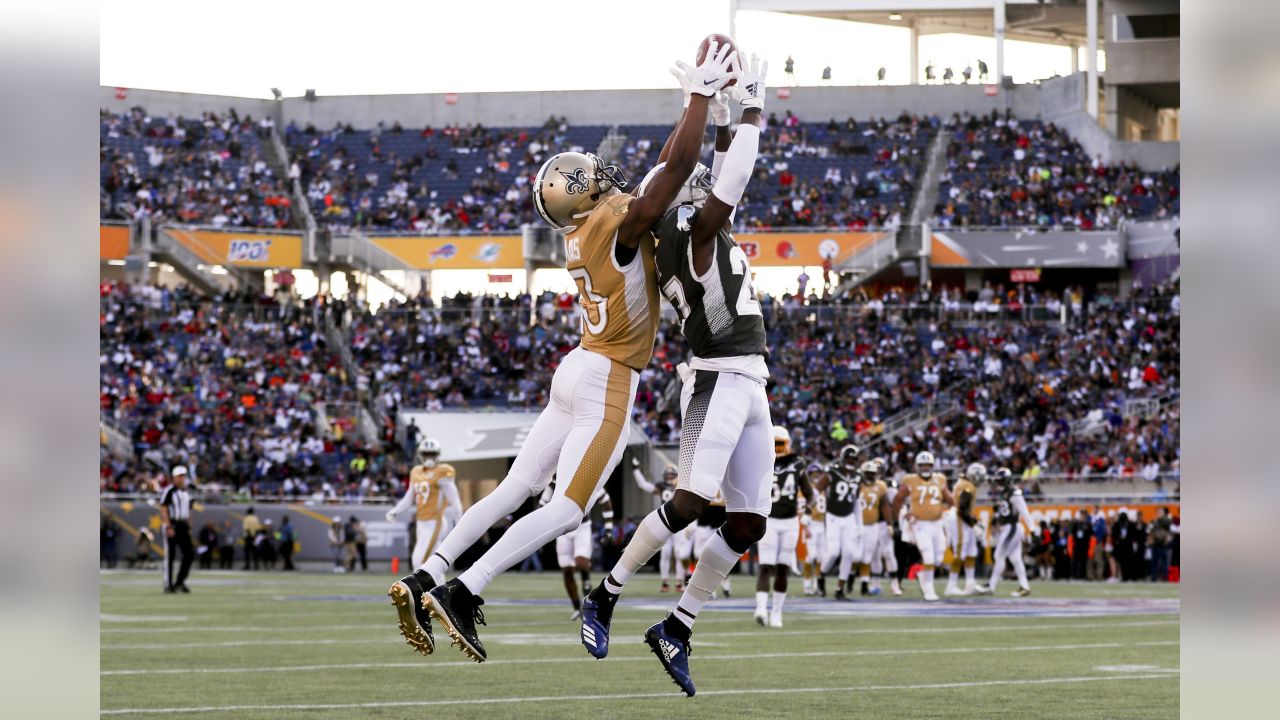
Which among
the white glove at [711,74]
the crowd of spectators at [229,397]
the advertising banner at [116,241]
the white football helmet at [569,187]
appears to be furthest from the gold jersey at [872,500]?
the advertising banner at [116,241]

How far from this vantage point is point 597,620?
748cm

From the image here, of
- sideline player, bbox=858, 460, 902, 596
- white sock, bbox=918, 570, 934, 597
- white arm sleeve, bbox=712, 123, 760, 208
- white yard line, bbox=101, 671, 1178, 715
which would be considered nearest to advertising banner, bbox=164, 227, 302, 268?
sideline player, bbox=858, 460, 902, 596

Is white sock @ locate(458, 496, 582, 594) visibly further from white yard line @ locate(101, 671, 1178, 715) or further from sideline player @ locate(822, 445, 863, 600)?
sideline player @ locate(822, 445, 863, 600)

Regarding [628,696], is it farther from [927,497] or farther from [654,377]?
[654,377]

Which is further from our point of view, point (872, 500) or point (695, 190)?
point (872, 500)

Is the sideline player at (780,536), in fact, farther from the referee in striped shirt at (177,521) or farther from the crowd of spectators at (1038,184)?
the crowd of spectators at (1038,184)

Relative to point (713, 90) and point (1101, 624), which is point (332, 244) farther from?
point (713, 90)

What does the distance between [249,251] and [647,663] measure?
34259mm

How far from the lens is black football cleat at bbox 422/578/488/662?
22.5ft

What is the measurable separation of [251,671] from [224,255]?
1342 inches

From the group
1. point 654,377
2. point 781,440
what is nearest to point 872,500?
point 781,440

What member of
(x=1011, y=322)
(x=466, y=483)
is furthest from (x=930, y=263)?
(x=466, y=483)

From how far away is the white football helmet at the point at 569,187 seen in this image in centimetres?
735

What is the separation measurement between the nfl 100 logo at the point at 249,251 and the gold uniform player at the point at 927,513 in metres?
26.7
